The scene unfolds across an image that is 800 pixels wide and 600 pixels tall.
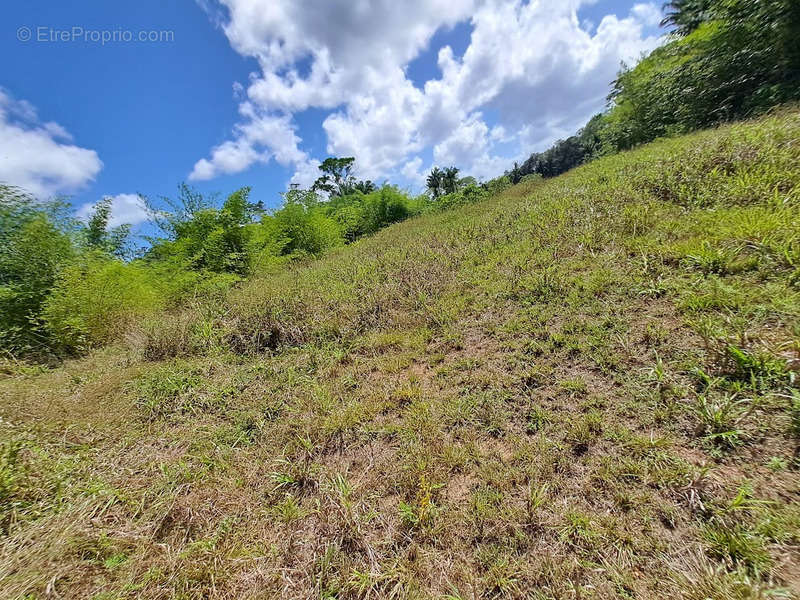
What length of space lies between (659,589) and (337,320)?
10.7ft

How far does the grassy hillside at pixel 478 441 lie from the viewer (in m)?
1.19

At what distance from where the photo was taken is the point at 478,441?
69.7 inches

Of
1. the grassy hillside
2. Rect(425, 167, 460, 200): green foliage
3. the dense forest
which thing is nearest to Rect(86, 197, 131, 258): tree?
the dense forest

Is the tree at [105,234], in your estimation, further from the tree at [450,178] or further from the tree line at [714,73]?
the tree at [450,178]

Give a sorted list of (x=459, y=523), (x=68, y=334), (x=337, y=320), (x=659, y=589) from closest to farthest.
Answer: (x=659, y=589)
(x=459, y=523)
(x=337, y=320)
(x=68, y=334)

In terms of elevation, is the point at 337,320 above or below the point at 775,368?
above

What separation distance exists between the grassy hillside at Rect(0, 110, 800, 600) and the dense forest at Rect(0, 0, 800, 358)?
1.58 m

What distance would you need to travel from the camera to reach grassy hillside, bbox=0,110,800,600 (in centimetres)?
119

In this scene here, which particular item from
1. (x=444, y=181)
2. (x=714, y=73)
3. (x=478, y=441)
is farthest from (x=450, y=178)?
(x=478, y=441)

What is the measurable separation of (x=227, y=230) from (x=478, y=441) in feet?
26.4

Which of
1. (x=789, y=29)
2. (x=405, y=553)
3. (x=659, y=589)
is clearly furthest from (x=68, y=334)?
(x=789, y=29)

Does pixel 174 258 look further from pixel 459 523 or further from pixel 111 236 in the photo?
pixel 459 523

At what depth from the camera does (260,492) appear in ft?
5.60

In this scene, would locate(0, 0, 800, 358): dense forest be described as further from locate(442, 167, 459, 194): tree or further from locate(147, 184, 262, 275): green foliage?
locate(442, 167, 459, 194): tree
